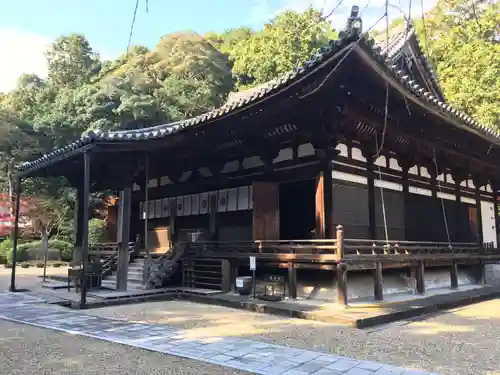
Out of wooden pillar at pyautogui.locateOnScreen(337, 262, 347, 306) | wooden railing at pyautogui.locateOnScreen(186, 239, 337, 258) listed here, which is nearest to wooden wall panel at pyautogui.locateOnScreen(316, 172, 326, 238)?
wooden railing at pyautogui.locateOnScreen(186, 239, 337, 258)

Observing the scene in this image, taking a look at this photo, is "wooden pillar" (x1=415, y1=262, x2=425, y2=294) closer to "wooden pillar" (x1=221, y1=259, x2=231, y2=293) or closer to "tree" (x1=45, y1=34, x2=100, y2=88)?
"wooden pillar" (x1=221, y1=259, x2=231, y2=293)

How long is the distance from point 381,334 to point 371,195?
15.1 feet

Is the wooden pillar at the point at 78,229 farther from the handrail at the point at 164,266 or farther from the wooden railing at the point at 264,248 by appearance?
the wooden railing at the point at 264,248

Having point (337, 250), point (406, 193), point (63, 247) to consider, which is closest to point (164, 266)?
point (337, 250)

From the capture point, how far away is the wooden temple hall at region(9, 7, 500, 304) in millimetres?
8789

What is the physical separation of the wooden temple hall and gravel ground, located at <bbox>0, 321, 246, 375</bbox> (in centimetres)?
340

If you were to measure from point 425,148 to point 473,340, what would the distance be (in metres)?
6.56

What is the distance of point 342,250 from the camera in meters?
8.52

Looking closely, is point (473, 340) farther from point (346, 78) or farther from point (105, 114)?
point (105, 114)

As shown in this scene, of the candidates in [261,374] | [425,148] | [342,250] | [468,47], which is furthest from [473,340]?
[468,47]

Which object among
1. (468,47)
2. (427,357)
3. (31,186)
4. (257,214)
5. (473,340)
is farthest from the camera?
(31,186)

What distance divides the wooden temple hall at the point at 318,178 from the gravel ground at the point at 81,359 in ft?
11.2

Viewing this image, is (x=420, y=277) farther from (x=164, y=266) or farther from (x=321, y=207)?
(x=164, y=266)

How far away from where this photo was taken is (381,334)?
6.88 meters
